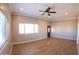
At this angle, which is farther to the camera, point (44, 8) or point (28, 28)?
point (28, 28)

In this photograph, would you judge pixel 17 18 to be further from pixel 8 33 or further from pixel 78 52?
pixel 78 52

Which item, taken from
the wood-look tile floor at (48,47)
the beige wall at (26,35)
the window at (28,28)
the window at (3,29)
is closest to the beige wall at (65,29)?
the wood-look tile floor at (48,47)

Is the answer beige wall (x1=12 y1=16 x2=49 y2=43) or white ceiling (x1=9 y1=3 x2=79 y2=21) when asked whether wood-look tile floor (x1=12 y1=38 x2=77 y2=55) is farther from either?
white ceiling (x1=9 y1=3 x2=79 y2=21)

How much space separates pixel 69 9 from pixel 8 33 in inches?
48.8

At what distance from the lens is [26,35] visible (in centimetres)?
194

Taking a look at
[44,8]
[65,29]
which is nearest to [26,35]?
[44,8]

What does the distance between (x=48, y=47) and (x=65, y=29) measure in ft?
1.70

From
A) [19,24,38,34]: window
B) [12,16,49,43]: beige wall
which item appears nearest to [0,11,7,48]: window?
[12,16,49,43]: beige wall

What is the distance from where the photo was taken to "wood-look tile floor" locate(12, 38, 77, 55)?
179 centimetres

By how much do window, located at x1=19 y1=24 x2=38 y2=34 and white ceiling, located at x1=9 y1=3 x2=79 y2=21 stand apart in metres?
0.20

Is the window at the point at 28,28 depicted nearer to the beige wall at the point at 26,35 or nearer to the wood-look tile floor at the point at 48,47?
the beige wall at the point at 26,35

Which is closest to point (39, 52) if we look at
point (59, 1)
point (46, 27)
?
point (46, 27)

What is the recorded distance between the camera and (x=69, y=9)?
5.95 feet

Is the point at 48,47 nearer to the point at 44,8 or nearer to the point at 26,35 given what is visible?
the point at 26,35
